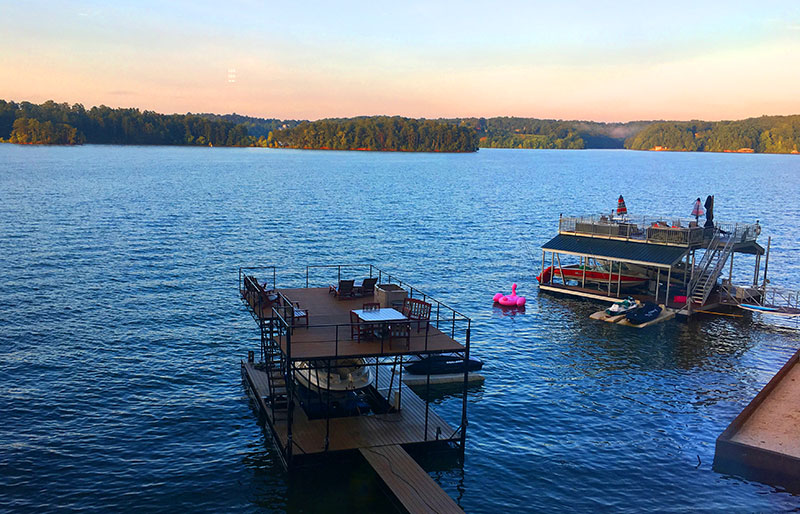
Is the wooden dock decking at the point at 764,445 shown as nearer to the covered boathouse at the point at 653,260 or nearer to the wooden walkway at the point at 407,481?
the wooden walkway at the point at 407,481

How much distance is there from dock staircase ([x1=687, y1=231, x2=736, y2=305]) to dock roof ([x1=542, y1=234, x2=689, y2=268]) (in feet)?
8.53

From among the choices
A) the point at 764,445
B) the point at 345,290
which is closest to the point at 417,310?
the point at 345,290

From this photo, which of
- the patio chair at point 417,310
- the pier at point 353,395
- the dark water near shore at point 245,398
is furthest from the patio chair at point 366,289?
the dark water near shore at point 245,398

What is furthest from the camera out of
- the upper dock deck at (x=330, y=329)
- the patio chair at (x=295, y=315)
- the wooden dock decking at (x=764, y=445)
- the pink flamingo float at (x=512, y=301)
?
the pink flamingo float at (x=512, y=301)

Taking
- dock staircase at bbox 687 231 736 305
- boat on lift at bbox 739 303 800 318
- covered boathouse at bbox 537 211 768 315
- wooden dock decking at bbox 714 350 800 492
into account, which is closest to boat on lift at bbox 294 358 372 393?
wooden dock decking at bbox 714 350 800 492

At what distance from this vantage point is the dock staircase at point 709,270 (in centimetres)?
5031

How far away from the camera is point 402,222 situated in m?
99.0

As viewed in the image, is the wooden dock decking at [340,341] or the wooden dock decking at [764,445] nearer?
the wooden dock decking at [340,341]

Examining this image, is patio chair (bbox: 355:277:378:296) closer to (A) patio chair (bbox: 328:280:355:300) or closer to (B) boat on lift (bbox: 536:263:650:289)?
(A) patio chair (bbox: 328:280:355:300)

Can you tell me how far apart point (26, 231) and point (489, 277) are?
5179cm

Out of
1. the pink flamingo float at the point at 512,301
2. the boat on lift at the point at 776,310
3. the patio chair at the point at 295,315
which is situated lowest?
the pink flamingo float at the point at 512,301

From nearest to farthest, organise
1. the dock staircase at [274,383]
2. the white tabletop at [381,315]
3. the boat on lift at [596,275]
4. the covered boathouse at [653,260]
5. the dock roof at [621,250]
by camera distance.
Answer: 1. the white tabletop at [381,315]
2. the dock staircase at [274,383]
3. the dock roof at [621,250]
4. the covered boathouse at [653,260]
5. the boat on lift at [596,275]

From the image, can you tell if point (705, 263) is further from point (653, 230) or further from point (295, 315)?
point (295, 315)

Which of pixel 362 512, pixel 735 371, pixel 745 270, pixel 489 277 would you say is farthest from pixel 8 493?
pixel 745 270
